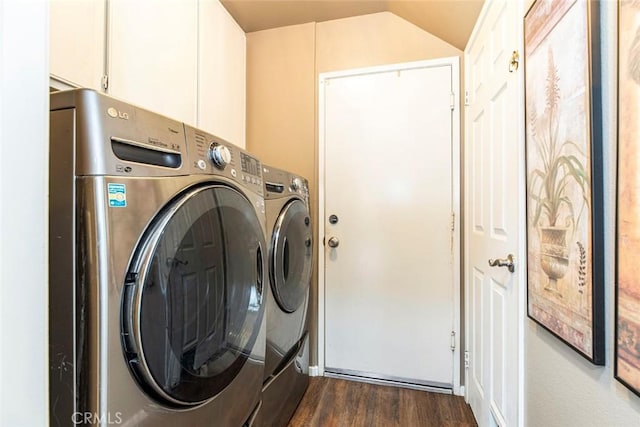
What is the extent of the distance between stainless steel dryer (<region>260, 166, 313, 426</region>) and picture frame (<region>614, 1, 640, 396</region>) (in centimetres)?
101

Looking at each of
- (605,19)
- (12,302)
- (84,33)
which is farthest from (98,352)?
(605,19)

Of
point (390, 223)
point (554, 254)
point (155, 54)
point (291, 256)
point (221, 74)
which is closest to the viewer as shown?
point (554, 254)

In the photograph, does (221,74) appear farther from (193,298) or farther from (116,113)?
(193,298)

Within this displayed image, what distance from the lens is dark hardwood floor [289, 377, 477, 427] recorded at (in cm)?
160

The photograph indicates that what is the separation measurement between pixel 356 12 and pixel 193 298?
78.9 inches

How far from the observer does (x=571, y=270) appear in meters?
0.76

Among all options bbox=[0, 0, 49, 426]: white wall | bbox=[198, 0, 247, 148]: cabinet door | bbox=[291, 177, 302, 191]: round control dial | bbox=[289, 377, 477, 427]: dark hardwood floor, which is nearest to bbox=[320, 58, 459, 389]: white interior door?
bbox=[289, 377, 477, 427]: dark hardwood floor

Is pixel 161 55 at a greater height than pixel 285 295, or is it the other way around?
pixel 161 55

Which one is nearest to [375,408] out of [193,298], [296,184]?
[296,184]

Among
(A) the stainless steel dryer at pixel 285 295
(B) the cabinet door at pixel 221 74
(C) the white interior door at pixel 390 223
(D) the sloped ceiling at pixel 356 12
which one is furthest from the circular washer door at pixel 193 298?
(D) the sloped ceiling at pixel 356 12

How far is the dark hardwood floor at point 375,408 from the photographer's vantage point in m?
1.60

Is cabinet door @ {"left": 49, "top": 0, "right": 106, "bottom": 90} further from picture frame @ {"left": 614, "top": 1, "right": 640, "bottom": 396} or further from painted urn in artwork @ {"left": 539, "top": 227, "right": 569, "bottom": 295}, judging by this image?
painted urn in artwork @ {"left": 539, "top": 227, "right": 569, "bottom": 295}

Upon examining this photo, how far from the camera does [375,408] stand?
1706 mm

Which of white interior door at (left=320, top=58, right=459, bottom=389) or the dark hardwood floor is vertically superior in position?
white interior door at (left=320, top=58, right=459, bottom=389)
